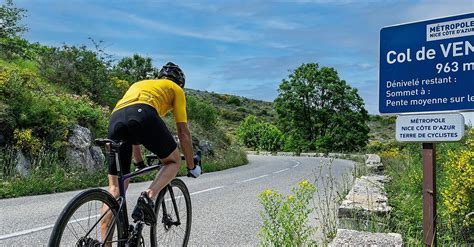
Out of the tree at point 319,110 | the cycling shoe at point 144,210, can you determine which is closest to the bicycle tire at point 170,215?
the cycling shoe at point 144,210

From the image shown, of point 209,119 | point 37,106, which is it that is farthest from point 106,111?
point 209,119

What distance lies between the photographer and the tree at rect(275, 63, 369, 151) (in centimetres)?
5591

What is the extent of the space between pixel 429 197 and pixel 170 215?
2671mm

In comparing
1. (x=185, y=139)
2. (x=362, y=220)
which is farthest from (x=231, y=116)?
(x=185, y=139)

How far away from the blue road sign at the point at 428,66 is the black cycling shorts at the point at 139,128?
7.96ft

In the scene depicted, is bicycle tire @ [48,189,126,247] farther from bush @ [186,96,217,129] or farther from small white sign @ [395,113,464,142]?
bush @ [186,96,217,129]

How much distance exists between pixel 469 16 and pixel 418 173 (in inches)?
158

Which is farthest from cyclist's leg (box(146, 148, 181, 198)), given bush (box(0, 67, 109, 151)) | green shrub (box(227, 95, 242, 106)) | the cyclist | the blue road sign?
green shrub (box(227, 95, 242, 106))

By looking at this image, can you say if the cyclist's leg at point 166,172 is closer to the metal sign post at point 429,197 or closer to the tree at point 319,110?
the metal sign post at point 429,197

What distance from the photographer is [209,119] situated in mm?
27625

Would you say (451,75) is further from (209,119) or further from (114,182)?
(209,119)

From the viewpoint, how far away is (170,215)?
455 centimetres

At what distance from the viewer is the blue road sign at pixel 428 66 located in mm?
4195

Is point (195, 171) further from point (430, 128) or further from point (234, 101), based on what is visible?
point (234, 101)
